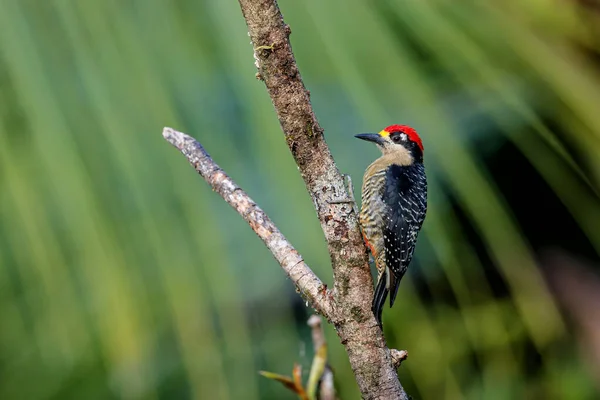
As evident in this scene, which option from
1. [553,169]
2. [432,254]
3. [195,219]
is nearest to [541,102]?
[553,169]

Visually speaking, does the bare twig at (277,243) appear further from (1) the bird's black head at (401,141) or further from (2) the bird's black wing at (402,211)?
(1) the bird's black head at (401,141)

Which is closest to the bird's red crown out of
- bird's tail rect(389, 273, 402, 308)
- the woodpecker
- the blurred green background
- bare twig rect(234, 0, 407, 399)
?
the woodpecker

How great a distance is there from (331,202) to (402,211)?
118 cm

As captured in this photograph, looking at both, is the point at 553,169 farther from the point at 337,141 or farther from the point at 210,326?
the point at 210,326

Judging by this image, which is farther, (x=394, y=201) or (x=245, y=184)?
(x=394, y=201)

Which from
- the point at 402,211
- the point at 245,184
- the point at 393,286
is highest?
the point at 245,184

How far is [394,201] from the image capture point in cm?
258

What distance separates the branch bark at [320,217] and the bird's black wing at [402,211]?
96 cm

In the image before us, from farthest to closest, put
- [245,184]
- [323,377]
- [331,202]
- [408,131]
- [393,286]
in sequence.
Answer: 1. [408,131]
2. [393,286]
3. [245,184]
4. [331,202]
5. [323,377]

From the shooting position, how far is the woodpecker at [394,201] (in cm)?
243

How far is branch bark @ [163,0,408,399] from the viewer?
129 cm

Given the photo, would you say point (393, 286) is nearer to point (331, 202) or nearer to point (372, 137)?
A: point (372, 137)

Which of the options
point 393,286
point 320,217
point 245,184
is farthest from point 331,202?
point 393,286

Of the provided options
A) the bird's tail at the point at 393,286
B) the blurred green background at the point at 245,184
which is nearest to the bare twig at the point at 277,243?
the blurred green background at the point at 245,184
